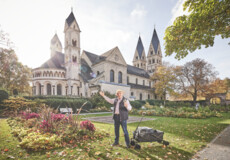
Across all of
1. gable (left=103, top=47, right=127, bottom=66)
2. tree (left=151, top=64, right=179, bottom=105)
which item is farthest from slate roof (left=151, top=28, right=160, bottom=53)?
gable (left=103, top=47, right=127, bottom=66)

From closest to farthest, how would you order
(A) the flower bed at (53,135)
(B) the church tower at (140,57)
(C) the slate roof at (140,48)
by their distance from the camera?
(A) the flower bed at (53,135) → (B) the church tower at (140,57) → (C) the slate roof at (140,48)

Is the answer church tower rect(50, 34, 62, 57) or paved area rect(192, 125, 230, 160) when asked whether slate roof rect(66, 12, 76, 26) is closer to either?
church tower rect(50, 34, 62, 57)

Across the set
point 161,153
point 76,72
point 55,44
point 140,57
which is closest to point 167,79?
point 76,72

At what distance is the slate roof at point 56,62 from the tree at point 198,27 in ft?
90.1

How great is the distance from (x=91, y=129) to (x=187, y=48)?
6376 millimetres

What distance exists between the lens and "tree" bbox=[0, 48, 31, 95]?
70.2 feet

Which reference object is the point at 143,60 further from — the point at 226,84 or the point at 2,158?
the point at 2,158

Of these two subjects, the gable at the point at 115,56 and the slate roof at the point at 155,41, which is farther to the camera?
the slate roof at the point at 155,41

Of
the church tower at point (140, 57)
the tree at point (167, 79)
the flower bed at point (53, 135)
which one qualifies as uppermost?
the church tower at point (140, 57)

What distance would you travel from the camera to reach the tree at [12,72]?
70.2 ft

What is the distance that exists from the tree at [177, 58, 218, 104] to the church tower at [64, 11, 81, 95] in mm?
25011

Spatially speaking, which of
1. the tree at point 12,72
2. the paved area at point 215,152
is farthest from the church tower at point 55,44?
the paved area at point 215,152

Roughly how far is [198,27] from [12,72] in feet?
98.1

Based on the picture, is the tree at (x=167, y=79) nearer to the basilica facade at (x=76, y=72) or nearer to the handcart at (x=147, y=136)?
the basilica facade at (x=76, y=72)
